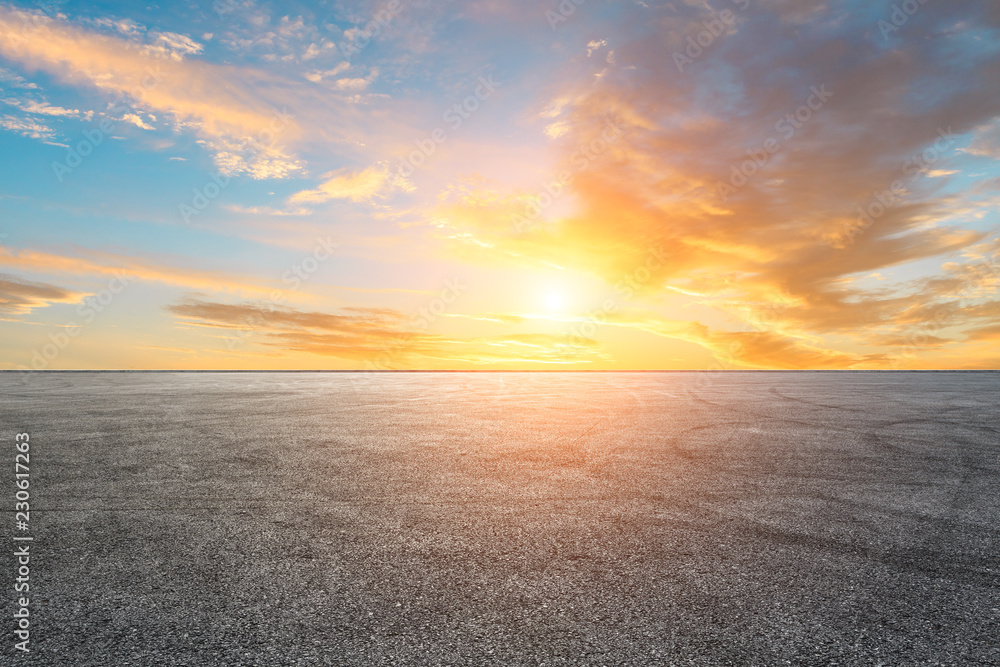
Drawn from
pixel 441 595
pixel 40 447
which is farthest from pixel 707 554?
pixel 40 447

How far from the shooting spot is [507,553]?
5262 mm

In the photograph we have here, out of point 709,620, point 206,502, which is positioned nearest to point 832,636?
point 709,620

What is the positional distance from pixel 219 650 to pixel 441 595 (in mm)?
1610

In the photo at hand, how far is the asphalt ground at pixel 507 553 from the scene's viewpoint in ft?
12.1

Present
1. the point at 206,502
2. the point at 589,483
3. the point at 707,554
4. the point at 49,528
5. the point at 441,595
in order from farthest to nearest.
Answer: the point at 589,483 < the point at 206,502 < the point at 49,528 < the point at 707,554 < the point at 441,595

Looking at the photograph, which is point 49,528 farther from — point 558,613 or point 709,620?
point 709,620

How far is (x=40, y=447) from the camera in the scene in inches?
434

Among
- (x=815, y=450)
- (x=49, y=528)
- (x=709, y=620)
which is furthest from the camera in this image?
(x=815, y=450)

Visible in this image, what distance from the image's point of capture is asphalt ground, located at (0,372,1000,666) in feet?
12.1

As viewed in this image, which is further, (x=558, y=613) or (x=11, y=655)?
(x=558, y=613)

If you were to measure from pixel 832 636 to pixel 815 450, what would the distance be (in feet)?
27.3

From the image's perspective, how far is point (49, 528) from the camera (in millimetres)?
6148

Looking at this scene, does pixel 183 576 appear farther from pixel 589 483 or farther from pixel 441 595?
pixel 589 483

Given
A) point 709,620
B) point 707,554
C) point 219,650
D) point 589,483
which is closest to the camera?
point 219,650
